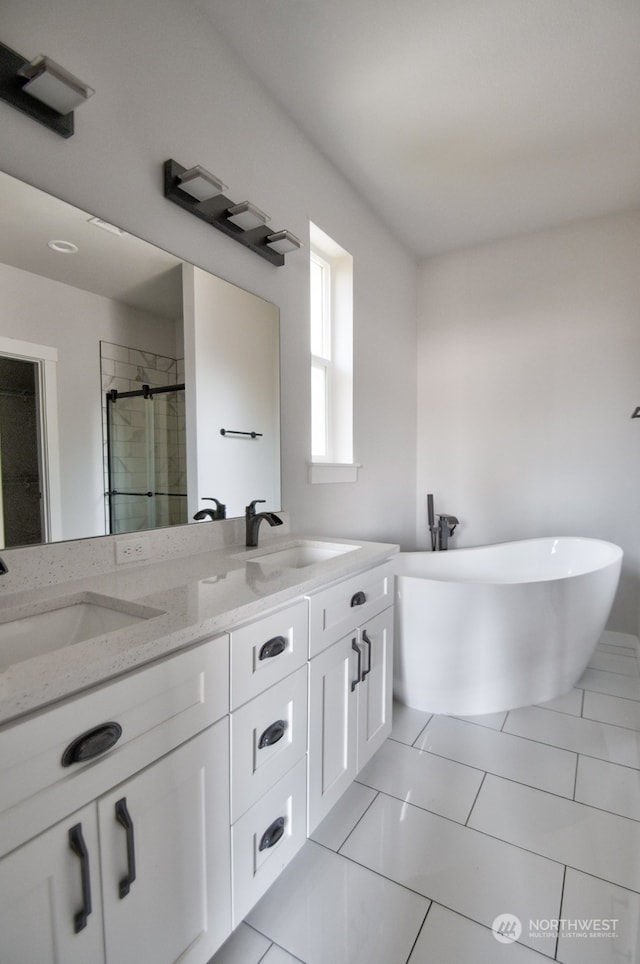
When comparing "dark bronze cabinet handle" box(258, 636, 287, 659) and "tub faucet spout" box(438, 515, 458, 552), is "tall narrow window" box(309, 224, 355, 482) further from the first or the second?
"dark bronze cabinet handle" box(258, 636, 287, 659)

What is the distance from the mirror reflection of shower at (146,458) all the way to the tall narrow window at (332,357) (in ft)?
3.89

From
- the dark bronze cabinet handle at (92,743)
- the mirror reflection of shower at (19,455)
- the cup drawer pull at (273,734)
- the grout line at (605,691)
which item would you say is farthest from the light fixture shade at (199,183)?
the grout line at (605,691)

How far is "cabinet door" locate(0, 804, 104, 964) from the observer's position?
0.62 metres

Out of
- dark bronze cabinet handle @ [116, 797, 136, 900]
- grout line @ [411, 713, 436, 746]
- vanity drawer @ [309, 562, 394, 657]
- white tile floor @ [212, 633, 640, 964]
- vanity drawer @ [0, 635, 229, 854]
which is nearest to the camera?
vanity drawer @ [0, 635, 229, 854]

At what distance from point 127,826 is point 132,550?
774mm

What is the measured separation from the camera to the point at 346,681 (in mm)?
1480

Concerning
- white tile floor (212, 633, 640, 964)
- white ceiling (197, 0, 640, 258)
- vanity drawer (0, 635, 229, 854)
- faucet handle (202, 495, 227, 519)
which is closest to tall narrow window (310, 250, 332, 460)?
white ceiling (197, 0, 640, 258)

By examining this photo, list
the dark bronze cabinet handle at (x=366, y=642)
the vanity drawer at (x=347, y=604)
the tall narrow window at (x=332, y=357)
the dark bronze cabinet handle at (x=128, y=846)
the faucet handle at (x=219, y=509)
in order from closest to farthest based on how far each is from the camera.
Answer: the dark bronze cabinet handle at (x=128, y=846) < the vanity drawer at (x=347, y=604) < the dark bronze cabinet handle at (x=366, y=642) < the faucet handle at (x=219, y=509) < the tall narrow window at (x=332, y=357)

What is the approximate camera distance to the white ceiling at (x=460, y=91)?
162 cm

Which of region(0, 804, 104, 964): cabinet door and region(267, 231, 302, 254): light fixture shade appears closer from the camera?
region(0, 804, 104, 964): cabinet door

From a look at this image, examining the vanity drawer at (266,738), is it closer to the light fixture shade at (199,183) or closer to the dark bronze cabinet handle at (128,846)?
the dark bronze cabinet handle at (128,846)

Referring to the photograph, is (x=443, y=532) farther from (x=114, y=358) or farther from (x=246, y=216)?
(x=114, y=358)

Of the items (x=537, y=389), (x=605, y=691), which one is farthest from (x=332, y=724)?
(x=537, y=389)

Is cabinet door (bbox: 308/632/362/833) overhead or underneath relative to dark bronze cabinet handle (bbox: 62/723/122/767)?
underneath
